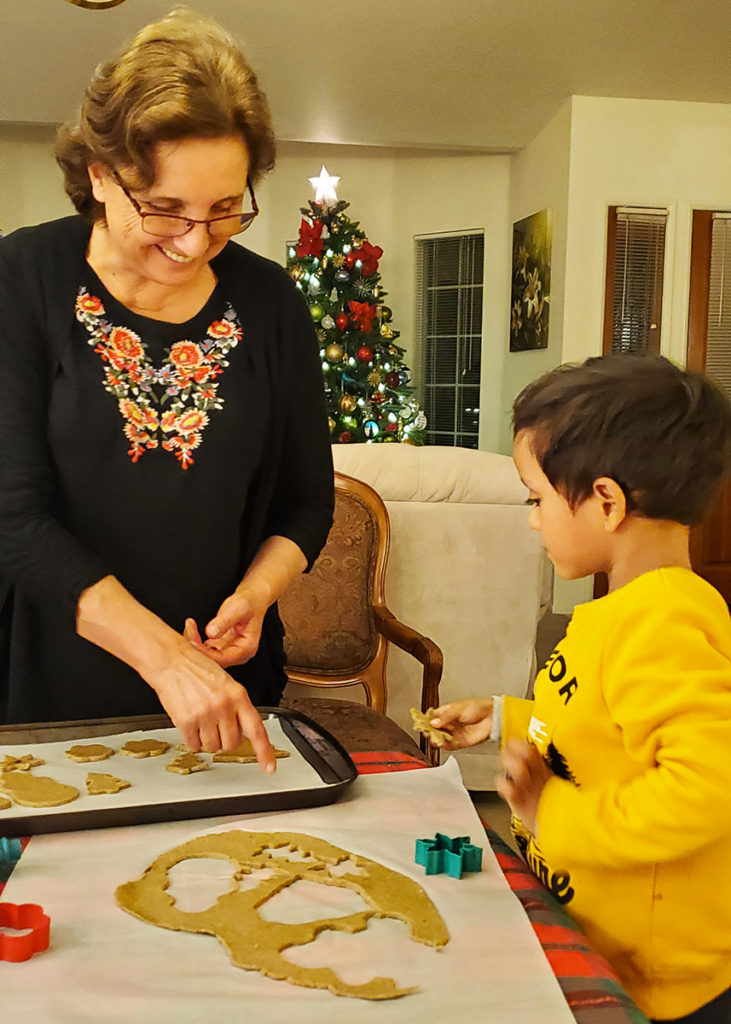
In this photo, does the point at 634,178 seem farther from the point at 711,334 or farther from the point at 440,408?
the point at 440,408

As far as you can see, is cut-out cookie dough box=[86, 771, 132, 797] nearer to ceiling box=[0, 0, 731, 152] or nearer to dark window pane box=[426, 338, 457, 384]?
ceiling box=[0, 0, 731, 152]

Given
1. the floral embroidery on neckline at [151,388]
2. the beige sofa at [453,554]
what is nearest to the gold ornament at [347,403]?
the beige sofa at [453,554]

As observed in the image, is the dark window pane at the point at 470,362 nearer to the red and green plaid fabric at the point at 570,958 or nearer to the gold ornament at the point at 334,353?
the gold ornament at the point at 334,353

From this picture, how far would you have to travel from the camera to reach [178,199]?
1175 mm

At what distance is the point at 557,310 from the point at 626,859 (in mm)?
5934

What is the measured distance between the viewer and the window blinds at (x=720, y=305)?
21.4 ft

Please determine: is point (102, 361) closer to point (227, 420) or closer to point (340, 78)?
point (227, 420)

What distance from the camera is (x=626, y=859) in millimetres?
920

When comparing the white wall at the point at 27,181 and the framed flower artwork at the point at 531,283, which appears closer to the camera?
the framed flower artwork at the point at 531,283

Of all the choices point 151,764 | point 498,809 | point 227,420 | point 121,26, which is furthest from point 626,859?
point 121,26

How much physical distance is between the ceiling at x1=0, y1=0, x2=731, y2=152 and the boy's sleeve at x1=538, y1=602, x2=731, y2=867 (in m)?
4.76

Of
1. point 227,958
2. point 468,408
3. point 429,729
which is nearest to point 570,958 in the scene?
point 227,958

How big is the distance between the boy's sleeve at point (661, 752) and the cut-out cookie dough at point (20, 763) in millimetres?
577

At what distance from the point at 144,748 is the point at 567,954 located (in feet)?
1.96
